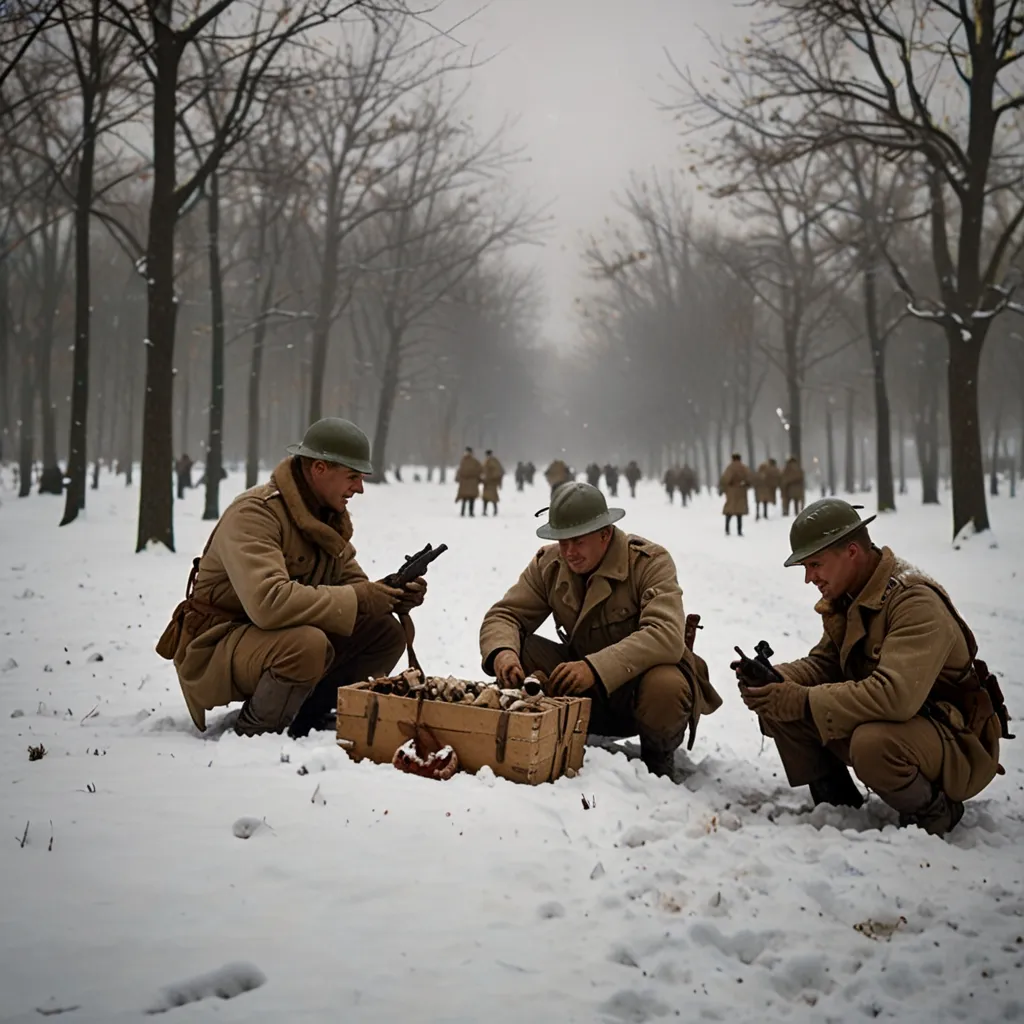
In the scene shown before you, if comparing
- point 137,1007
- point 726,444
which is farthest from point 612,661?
point 726,444

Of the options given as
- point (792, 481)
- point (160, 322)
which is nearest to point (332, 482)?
point (160, 322)

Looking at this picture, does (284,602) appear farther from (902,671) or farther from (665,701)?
(902,671)

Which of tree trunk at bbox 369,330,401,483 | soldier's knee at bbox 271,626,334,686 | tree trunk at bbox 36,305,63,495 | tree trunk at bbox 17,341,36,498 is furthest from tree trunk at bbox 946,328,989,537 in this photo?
tree trunk at bbox 17,341,36,498

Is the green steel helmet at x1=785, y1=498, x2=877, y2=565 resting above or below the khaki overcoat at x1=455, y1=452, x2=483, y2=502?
below

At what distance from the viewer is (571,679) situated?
4.80 metres

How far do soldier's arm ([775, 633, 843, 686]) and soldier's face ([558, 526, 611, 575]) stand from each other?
3.72 ft

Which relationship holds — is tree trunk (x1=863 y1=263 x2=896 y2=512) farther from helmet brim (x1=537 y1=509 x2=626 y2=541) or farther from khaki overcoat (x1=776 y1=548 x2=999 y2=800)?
khaki overcoat (x1=776 y1=548 x2=999 y2=800)

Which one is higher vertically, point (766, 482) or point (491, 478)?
point (766, 482)

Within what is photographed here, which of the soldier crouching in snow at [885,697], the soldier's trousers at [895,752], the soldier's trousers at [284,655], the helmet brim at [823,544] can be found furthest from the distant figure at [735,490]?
the soldier's trousers at [895,752]

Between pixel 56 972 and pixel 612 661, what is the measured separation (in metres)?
2.98

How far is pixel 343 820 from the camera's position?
3.62 m

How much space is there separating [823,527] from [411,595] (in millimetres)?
2253

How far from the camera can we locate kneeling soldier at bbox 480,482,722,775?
489 centimetres

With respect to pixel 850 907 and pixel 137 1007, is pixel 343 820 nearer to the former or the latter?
pixel 137 1007
